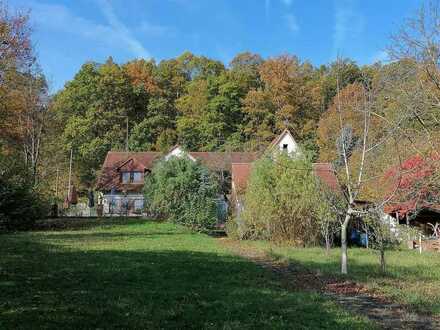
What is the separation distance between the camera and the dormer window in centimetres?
5509

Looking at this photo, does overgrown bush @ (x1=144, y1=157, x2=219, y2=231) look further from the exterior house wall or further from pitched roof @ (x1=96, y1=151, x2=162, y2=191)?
pitched roof @ (x1=96, y1=151, x2=162, y2=191)

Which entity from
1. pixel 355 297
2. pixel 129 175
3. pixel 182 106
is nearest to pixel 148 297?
pixel 355 297

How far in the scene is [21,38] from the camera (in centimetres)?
2670

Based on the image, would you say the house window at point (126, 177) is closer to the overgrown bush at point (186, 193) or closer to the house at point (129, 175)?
the house at point (129, 175)

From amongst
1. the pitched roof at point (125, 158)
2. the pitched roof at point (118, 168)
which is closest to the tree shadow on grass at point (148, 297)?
the pitched roof at point (118, 168)

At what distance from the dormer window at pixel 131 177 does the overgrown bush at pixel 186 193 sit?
58.0 feet

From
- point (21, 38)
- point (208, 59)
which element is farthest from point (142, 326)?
point (208, 59)

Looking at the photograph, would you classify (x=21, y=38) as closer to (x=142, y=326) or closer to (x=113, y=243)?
(x=113, y=243)

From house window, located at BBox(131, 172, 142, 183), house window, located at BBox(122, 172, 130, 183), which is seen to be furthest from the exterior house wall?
house window, located at BBox(131, 172, 142, 183)

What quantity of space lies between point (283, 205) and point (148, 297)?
56.9 feet

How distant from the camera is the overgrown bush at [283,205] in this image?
2605 cm

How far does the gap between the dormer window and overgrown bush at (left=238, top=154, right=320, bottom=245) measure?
1166 inches

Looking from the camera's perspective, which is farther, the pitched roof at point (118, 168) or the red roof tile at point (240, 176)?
the pitched roof at point (118, 168)

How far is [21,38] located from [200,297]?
73.3 feet
